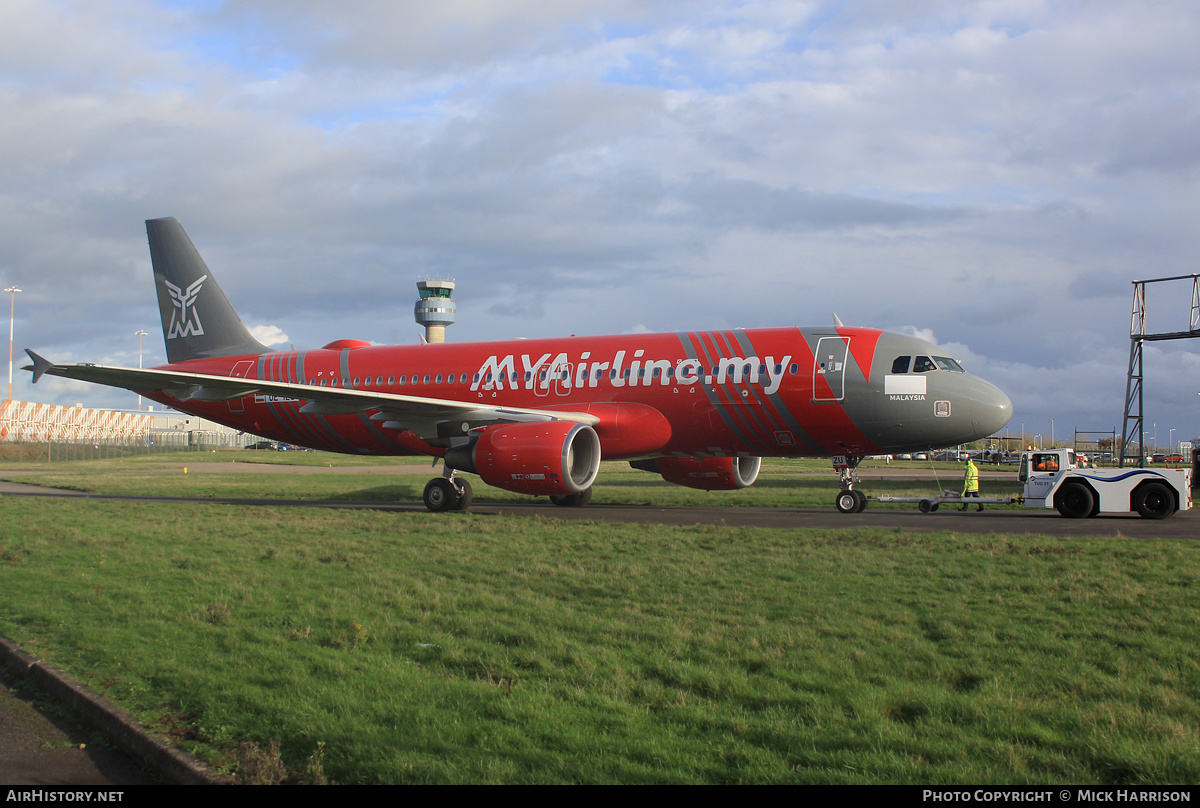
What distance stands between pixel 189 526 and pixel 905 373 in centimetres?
1356

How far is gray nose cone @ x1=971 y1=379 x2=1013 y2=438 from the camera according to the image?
16.8 m

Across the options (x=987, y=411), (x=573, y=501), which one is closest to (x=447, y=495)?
(x=573, y=501)

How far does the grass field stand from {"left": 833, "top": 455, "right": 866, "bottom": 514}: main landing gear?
7.04 metres

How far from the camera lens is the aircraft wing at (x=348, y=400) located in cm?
1802

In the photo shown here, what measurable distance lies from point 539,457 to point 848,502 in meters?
6.79

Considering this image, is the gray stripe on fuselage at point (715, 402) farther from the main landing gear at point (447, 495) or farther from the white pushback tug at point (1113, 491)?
the white pushback tug at point (1113, 491)

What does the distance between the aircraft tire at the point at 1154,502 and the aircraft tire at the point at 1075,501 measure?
0.85m

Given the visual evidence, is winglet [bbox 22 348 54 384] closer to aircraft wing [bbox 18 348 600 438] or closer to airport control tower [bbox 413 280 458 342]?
aircraft wing [bbox 18 348 600 438]

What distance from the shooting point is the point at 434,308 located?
110750 millimetres

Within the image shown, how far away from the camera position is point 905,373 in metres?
17.1

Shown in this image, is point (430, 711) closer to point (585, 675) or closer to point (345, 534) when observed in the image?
point (585, 675)

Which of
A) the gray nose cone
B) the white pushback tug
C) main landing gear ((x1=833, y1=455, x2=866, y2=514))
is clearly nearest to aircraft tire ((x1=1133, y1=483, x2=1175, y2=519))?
the white pushback tug

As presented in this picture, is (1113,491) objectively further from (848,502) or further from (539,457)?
(539,457)

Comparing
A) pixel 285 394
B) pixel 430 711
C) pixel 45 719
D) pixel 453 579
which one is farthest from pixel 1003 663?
pixel 285 394
